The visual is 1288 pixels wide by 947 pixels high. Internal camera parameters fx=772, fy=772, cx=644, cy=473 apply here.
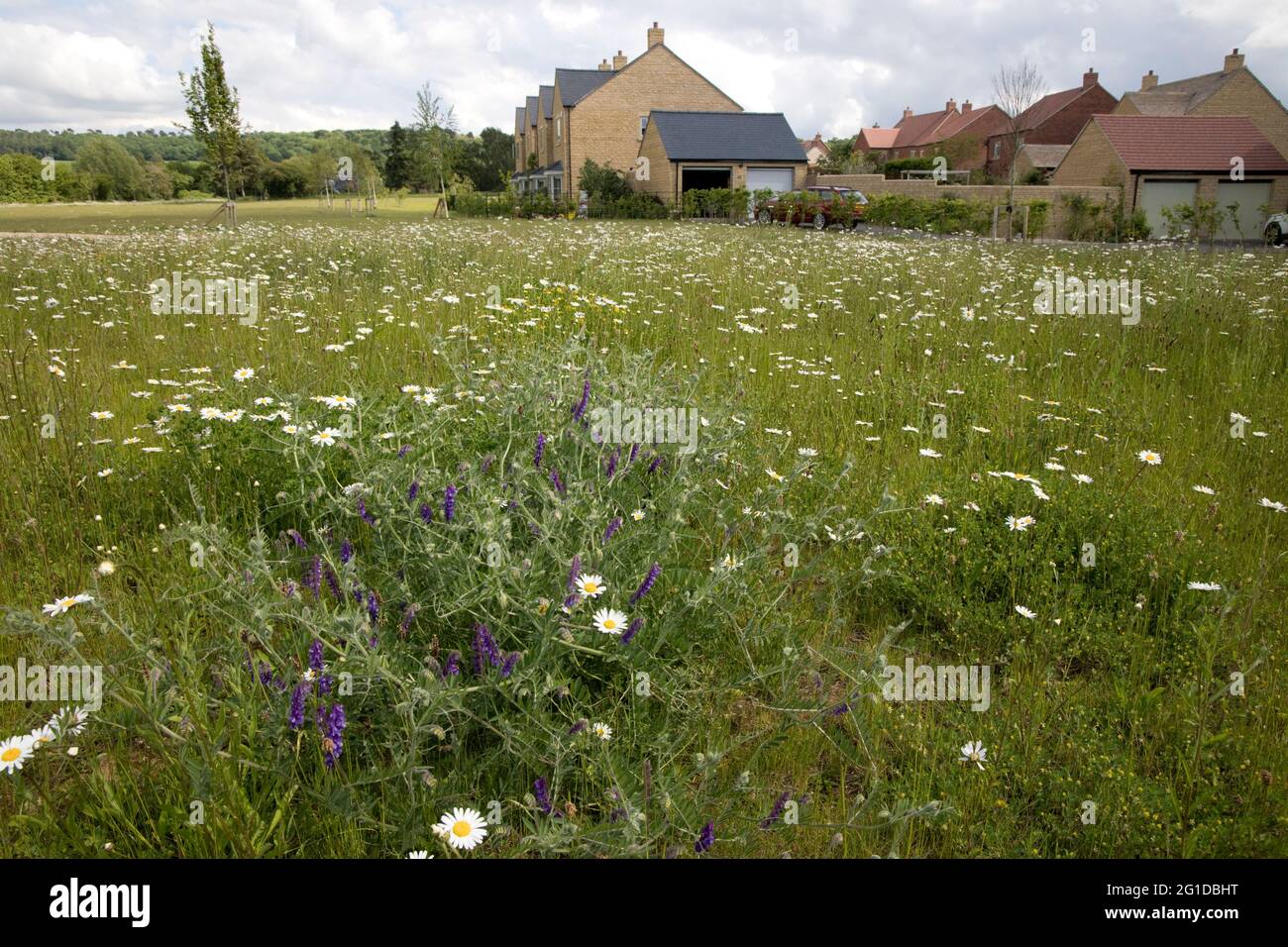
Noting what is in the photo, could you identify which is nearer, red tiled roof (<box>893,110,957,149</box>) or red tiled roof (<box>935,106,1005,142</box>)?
red tiled roof (<box>935,106,1005,142</box>)

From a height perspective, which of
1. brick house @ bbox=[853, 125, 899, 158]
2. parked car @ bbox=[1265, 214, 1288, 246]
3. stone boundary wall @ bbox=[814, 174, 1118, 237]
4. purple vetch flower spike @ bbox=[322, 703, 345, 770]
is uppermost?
brick house @ bbox=[853, 125, 899, 158]

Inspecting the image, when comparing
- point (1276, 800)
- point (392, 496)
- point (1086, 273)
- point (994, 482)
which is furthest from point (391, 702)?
point (1086, 273)

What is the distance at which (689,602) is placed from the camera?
7.61ft

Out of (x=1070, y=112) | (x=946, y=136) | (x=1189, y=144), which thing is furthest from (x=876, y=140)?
(x=1189, y=144)

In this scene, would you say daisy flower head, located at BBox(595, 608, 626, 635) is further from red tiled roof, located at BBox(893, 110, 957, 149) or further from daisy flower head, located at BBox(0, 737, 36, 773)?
red tiled roof, located at BBox(893, 110, 957, 149)

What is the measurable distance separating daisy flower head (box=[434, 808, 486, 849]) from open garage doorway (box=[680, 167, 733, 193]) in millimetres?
44402

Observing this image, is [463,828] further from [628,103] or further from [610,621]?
[628,103]

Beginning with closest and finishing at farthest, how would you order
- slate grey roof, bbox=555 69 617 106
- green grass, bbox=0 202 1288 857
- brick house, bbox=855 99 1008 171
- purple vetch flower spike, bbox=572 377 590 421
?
green grass, bbox=0 202 1288 857
purple vetch flower spike, bbox=572 377 590 421
slate grey roof, bbox=555 69 617 106
brick house, bbox=855 99 1008 171

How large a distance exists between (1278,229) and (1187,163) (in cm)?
1119

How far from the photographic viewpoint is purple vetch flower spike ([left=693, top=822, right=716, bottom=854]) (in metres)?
1.86

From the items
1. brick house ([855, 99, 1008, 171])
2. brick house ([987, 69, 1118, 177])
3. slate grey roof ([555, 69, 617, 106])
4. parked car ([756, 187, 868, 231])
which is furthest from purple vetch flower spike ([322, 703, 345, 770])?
brick house ([987, 69, 1118, 177])
